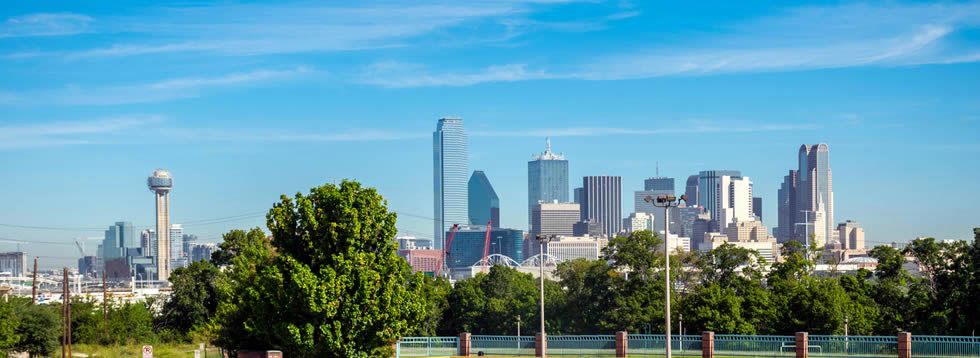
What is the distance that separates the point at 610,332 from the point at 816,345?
2436 centimetres

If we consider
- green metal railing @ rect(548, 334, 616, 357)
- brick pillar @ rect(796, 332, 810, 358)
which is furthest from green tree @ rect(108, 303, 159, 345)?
brick pillar @ rect(796, 332, 810, 358)

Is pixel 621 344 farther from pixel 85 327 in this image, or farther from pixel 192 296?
pixel 85 327

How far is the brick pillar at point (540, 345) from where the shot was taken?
52.1m

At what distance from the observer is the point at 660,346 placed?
53.1 m

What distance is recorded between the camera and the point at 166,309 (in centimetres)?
8369

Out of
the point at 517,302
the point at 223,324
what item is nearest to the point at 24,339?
the point at 223,324

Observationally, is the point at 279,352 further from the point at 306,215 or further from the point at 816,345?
the point at 816,345

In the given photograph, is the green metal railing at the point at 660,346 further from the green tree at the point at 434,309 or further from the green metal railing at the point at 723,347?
the green tree at the point at 434,309

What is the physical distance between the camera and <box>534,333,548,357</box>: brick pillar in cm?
5206

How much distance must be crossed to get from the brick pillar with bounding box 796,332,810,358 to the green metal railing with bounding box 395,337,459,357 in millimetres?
18286

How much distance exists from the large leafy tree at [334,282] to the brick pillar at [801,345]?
60.0ft

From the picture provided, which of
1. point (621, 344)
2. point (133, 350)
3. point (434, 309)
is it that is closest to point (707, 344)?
point (621, 344)

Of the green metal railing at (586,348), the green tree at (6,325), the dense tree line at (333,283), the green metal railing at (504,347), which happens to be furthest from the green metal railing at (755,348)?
the green tree at (6,325)

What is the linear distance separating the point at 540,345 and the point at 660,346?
621 centimetres
